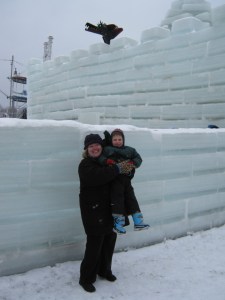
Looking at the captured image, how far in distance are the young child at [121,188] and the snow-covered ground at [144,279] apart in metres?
0.53

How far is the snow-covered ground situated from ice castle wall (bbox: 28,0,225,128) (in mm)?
4088

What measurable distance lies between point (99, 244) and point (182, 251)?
55.1 inches

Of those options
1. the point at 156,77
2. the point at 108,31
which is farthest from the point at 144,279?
the point at 108,31

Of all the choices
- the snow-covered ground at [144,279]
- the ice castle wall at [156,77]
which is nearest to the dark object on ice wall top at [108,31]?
the ice castle wall at [156,77]

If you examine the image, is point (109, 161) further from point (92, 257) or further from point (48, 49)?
point (48, 49)

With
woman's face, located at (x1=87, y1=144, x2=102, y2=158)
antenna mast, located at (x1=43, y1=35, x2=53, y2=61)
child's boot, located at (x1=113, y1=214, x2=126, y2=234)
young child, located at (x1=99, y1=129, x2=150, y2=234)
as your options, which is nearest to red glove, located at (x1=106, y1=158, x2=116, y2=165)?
young child, located at (x1=99, y1=129, x2=150, y2=234)

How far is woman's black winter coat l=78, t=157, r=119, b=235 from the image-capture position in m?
2.89

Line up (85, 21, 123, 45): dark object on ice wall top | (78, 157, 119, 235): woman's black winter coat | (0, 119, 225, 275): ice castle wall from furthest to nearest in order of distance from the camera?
(85, 21, 123, 45): dark object on ice wall top, (0, 119, 225, 275): ice castle wall, (78, 157, 119, 235): woman's black winter coat

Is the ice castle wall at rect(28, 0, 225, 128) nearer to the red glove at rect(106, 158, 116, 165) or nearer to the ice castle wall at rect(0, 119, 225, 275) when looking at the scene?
the ice castle wall at rect(0, 119, 225, 275)

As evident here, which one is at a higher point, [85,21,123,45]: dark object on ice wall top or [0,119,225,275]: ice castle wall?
[85,21,123,45]: dark object on ice wall top

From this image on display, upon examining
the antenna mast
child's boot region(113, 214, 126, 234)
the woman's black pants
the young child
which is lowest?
the woman's black pants

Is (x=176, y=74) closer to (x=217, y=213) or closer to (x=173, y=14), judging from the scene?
(x=173, y=14)

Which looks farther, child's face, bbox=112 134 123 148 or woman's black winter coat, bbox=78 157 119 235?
child's face, bbox=112 134 123 148

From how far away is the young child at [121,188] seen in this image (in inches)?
116
